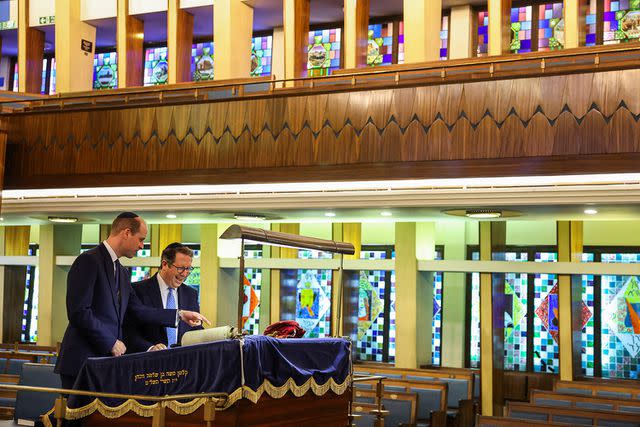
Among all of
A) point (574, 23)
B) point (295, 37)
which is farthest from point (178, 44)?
point (574, 23)

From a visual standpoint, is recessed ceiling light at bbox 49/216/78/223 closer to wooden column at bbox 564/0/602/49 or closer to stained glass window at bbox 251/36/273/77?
stained glass window at bbox 251/36/273/77

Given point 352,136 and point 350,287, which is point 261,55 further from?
point 352,136

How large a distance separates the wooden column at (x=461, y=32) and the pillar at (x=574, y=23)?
5.62ft

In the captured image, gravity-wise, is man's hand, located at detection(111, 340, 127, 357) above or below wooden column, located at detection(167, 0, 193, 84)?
below

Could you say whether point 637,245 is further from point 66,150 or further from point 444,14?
point 66,150

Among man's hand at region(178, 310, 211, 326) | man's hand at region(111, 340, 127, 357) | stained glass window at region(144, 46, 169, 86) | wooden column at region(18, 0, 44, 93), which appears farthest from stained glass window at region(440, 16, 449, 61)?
man's hand at region(111, 340, 127, 357)

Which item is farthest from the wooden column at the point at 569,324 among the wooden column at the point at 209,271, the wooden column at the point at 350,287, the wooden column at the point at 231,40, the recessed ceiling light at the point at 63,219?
the recessed ceiling light at the point at 63,219

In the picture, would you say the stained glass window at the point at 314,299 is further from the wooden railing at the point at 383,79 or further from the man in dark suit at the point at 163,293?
the man in dark suit at the point at 163,293

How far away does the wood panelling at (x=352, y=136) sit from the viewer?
759cm

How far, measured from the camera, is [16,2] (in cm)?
1530

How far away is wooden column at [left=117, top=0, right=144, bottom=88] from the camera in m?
13.8

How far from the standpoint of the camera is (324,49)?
13.7m

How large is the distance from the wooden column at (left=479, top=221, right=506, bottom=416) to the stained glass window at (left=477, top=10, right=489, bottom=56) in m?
2.42

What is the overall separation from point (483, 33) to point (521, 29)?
1.74ft
